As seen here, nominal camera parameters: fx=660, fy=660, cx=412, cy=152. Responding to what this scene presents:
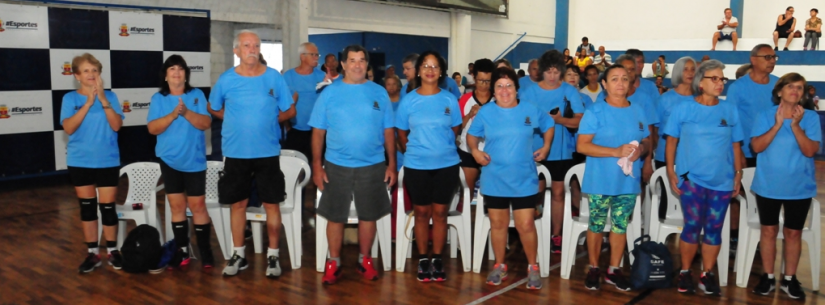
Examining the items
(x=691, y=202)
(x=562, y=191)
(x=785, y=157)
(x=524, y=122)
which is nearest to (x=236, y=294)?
(x=524, y=122)

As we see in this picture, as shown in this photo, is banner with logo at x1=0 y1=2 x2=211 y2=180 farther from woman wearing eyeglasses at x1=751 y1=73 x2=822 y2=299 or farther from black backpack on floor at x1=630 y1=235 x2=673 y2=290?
woman wearing eyeglasses at x1=751 y1=73 x2=822 y2=299

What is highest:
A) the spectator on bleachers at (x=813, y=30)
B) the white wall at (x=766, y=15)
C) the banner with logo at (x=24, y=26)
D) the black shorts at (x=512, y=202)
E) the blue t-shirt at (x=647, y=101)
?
the white wall at (x=766, y=15)

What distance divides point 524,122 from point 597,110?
15.7 inches

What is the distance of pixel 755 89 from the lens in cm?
433

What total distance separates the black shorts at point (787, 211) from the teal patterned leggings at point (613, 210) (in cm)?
71

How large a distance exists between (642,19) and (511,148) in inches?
528

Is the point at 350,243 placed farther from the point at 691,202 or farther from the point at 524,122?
the point at 691,202

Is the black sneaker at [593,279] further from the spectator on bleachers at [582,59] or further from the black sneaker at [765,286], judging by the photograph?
the spectator on bleachers at [582,59]

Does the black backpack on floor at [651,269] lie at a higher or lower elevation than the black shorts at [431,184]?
lower

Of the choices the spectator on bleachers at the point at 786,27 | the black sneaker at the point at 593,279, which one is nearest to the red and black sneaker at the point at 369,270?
the black sneaker at the point at 593,279

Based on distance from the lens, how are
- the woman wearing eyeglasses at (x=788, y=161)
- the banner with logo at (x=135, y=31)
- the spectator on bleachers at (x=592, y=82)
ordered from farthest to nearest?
the banner with logo at (x=135, y=31), the spectator on bleachers at (x=592, y=82), the woman wearing eyeglasses at (x=788, y=161)

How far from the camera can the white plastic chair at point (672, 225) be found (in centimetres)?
391

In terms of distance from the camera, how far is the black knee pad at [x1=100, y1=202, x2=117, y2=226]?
4.04m

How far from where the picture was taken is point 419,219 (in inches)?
154
